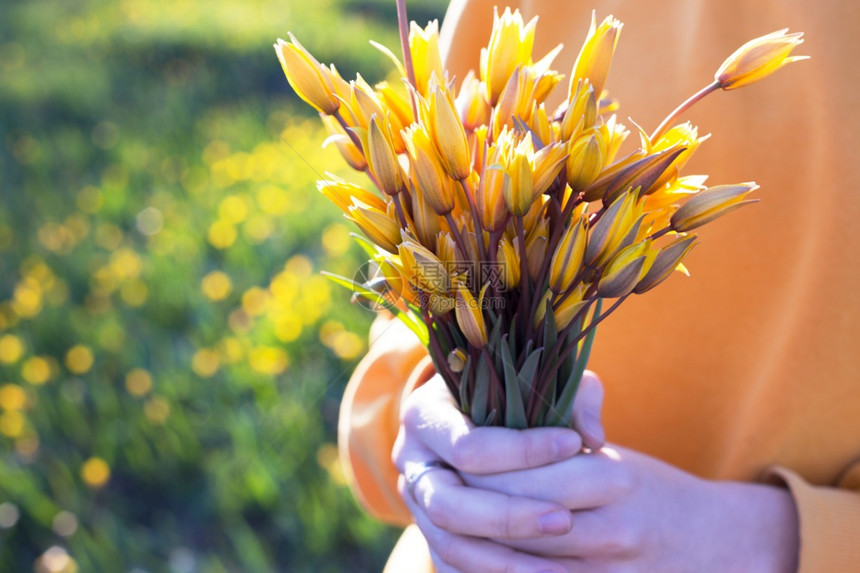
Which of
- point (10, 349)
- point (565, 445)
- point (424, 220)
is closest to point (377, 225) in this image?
point (424, 220)

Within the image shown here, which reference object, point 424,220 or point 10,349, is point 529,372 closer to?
point 424,220

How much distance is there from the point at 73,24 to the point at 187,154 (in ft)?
7.78

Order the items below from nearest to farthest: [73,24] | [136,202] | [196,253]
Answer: [196,253]
[136,202]
[73,24]

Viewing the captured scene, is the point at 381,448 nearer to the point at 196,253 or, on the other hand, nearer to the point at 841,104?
the point at 841,104

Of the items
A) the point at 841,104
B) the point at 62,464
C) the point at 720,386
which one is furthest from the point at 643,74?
the point at 62,464

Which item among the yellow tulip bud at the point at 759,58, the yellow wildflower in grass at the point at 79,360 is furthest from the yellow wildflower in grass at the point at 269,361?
the yellow tulip bud at the point at 759,58

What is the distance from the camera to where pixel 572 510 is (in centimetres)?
61

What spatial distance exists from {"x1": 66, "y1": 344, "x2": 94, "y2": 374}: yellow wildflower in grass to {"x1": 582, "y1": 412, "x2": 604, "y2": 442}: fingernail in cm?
168

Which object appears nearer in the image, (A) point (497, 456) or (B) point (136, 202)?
(A) point (497, 456)

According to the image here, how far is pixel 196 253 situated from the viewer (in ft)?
7.42

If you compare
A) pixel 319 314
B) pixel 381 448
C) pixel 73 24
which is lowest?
pixel 319 314

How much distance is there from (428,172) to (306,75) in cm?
11

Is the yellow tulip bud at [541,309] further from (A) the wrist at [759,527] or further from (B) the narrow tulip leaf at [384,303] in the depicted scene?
(A) the wrist at [759,527]

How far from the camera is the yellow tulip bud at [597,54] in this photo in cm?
50
